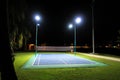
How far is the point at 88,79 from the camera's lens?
10.4 meters

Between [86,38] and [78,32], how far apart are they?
11.2ft

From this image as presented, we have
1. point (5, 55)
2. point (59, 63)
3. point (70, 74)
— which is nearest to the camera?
point (5, 55)

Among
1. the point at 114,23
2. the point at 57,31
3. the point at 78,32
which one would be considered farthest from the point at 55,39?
the point at 114,23

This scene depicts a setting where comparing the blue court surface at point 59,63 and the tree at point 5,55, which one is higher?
the tree at point 5,55

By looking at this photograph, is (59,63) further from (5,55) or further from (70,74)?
(5,55)

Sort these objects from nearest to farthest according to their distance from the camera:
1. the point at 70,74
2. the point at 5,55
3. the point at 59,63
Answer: the point at 5,55 < the point at 70,74 < the point at 59,63

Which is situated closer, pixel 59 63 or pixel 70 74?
pixel 70 74

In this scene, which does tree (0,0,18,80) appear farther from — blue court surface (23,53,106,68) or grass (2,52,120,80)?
blue court surface (23,53,106,68)

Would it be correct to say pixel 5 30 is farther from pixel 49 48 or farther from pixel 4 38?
pixel 49 48

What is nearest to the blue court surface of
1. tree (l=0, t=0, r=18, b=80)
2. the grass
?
the grass

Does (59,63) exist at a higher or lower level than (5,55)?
lower

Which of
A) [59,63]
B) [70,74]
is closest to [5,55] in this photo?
[70,74]

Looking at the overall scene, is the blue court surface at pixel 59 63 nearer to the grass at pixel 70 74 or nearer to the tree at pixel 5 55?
the grass at pixel 70 74

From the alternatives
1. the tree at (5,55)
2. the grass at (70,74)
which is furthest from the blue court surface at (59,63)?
the tree at (5,55)
